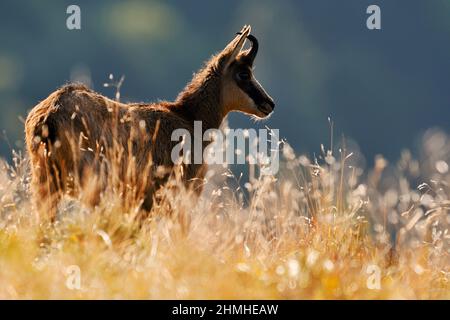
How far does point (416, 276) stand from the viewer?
9242 mm

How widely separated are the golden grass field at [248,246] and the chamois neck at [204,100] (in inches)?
119

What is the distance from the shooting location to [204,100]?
571 inches

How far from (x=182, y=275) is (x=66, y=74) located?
173 metres

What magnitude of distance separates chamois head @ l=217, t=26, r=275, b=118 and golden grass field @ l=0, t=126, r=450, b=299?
3126mm

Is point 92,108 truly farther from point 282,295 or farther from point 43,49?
point 43,49

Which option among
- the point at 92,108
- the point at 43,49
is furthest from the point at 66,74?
the point at 92,108

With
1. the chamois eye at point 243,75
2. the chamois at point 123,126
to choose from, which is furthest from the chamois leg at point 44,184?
the chamois eye at point 243,75

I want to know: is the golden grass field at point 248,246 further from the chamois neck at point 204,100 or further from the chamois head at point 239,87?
the chamois head at point 239,87

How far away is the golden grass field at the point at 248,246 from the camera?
796 cm

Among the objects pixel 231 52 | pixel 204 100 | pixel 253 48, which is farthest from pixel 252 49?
pixel 204 100

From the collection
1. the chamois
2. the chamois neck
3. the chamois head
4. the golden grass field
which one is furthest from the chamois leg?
the chamois head

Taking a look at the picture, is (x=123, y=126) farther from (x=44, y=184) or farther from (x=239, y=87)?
(x=239, y=87)

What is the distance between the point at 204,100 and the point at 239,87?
0.55 meters
